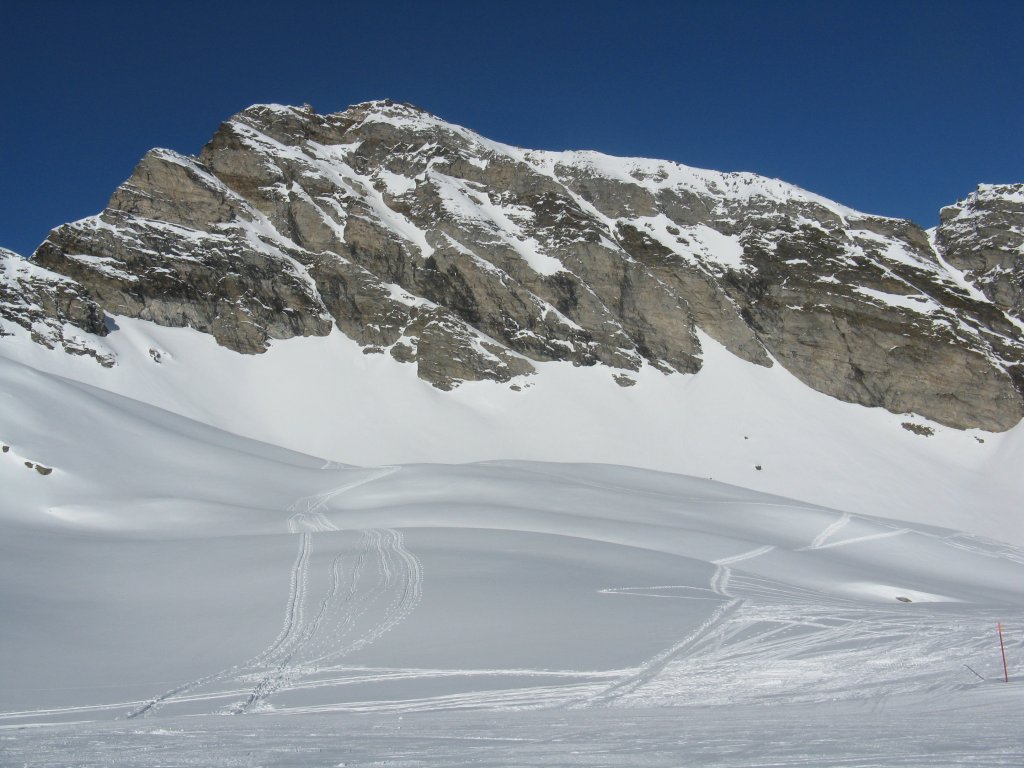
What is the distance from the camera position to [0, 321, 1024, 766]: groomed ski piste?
5.73 meters

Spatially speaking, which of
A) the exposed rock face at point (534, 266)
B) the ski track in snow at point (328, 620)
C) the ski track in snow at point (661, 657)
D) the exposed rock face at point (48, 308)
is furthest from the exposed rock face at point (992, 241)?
the exposed rock face at point (48, 308)

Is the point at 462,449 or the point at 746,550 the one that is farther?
the point at 462,449

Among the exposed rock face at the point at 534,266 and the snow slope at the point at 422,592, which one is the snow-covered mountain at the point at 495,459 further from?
the exposed rock face at the point at 534,266

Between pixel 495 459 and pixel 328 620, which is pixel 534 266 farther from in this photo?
pixel 328 620

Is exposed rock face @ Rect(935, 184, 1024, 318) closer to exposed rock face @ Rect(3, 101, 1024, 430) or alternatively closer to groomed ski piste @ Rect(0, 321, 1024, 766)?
exposed rock face @ Rect(3, 101, 1024, 430)

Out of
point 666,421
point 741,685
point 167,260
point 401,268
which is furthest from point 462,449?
point 741,685

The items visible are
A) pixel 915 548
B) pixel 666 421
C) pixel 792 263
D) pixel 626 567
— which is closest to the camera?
pixel 626 567

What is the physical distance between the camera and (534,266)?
72.1 metres

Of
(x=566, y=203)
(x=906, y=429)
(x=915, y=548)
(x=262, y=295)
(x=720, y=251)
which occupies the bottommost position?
(x=915, y=548)

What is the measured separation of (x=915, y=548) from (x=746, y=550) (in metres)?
7.32

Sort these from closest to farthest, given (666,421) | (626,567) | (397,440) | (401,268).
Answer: (626,567)
(397,440)
(666,421)
(401,268)

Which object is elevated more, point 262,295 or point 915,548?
point 262,295

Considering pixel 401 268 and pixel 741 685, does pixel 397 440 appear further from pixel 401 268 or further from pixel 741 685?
pixel 741 685

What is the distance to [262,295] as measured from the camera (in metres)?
64.5
